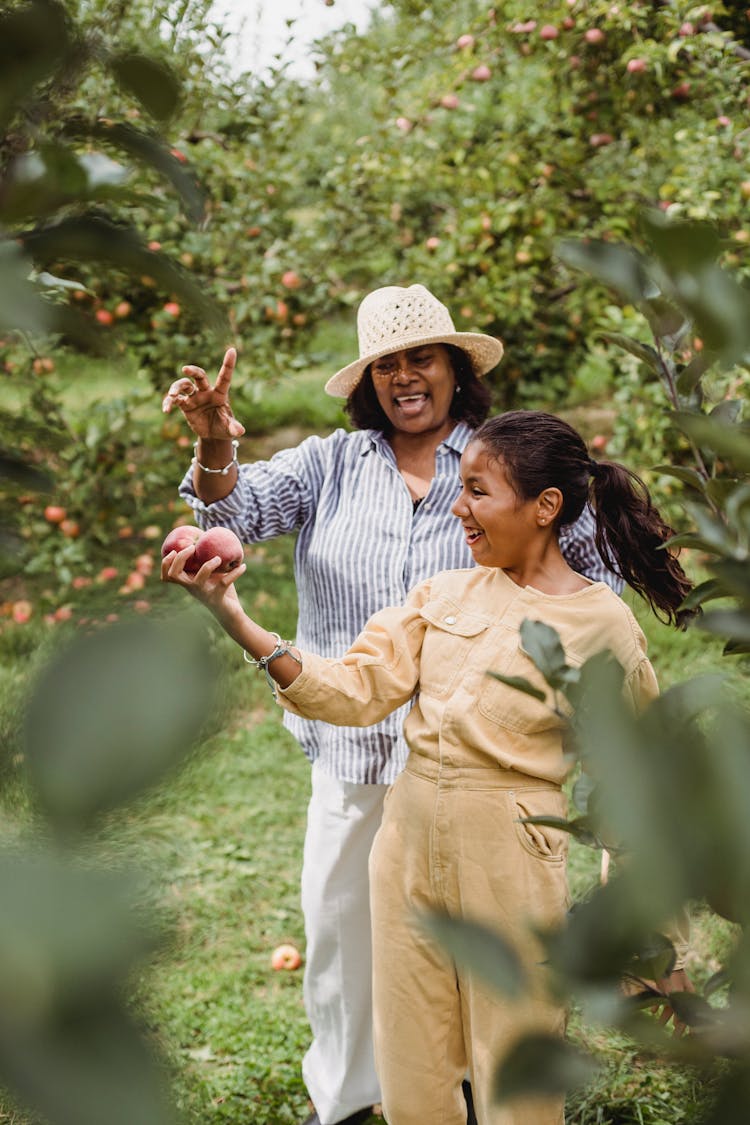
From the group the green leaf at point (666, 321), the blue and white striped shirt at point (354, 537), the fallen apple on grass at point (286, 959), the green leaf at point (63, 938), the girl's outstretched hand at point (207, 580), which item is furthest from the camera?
the fallen apple on grass at point (286, 959)

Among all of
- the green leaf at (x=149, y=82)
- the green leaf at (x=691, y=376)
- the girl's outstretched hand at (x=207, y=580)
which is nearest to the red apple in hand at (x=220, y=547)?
the girl's outstretched hand at (x=207, y=580)

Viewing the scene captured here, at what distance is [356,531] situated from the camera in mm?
2010

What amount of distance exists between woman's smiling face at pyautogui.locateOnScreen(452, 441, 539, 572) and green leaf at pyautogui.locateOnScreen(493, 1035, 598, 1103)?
130 cm

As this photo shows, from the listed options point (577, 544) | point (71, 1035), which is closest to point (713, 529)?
point (71, 1035)

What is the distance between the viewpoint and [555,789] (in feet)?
5.39

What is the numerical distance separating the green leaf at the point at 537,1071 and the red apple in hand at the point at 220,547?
114 centimetres

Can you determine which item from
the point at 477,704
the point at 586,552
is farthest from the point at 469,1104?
the point at 586,552

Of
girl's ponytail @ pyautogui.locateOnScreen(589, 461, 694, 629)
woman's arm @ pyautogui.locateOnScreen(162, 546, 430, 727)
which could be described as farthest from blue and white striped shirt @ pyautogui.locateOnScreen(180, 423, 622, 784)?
woman's arm @ pyautogui.locateOnScreen(162, 546, 430, 727)

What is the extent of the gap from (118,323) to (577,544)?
292 cm

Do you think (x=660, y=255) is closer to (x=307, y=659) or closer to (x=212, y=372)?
(x=307, y=659)

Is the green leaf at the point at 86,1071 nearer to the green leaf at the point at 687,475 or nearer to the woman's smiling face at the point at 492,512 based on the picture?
the green leaf at the point at 687,475

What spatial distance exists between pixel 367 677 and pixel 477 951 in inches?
50.4

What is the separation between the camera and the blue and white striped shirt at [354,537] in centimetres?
196

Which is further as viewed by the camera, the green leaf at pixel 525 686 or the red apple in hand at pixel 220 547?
the red apple in hand at pixel 220 547
